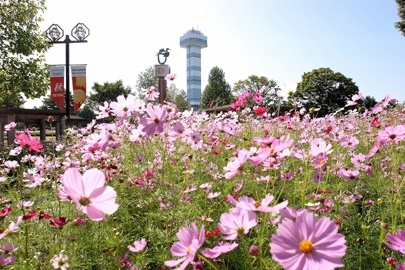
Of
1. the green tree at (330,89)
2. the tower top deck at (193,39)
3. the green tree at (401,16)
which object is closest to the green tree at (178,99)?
the green tree at (401,16)

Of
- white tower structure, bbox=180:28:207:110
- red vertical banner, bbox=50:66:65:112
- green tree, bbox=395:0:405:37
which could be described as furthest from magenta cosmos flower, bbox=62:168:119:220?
white tower structure, bbox=180:28:207:110

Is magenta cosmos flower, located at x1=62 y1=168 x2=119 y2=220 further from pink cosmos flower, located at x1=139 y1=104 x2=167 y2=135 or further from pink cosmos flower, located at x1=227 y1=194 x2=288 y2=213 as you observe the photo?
pink cosmos flower, located at x1=139 y1=104 x2=167 y2=135

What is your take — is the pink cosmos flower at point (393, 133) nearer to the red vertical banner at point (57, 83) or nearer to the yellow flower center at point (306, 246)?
the yellow flower center at point (306, 246)

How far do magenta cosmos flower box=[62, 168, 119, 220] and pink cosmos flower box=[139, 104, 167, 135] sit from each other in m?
0.52

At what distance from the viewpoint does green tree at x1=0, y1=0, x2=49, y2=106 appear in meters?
8.15

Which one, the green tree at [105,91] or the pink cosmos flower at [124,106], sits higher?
the green tree at [105,91]

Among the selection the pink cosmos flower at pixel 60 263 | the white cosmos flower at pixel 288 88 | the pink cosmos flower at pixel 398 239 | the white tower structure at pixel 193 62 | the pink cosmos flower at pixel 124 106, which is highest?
the white tower structure at pixel 193 62

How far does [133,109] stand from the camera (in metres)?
1.20

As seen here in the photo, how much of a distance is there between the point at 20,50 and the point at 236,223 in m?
9.80

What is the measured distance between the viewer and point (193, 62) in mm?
65938

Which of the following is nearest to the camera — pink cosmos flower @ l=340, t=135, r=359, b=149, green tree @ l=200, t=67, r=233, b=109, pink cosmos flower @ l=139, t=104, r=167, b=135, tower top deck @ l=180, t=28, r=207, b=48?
pink cosmos flower @ l=139, t=104, r=167, b=135

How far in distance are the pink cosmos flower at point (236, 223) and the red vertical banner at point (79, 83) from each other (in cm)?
834

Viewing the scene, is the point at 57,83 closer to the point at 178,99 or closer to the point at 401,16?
the point at 401,16

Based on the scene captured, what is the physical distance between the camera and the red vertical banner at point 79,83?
318 inches
